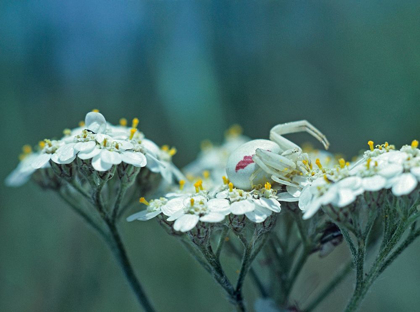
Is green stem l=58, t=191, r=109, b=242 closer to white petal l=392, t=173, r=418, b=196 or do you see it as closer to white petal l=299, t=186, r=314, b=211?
white petal l=299, t=186, r=314, b=211

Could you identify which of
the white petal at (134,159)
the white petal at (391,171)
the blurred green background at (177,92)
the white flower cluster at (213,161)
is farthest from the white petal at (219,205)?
the blurred green background at (177,92)

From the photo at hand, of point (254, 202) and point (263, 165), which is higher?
point (263, 165)

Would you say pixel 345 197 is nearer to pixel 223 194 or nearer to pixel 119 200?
pixel 223 194

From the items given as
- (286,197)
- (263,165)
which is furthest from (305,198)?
(263,165)

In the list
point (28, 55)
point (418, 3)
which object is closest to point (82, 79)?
point (28, 55)

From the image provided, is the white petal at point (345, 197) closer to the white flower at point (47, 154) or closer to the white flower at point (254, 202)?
the white flower at point (254, 202)

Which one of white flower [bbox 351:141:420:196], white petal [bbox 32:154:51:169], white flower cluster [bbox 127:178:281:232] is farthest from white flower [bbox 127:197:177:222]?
white flower [bbox 351:141:420:196]

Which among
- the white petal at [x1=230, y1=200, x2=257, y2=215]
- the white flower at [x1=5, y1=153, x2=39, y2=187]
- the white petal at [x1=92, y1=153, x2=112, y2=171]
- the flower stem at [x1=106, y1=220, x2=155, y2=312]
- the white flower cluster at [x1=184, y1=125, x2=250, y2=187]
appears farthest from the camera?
the white flower cluster at [x1=184, y1=125, x2=250, y2=187]

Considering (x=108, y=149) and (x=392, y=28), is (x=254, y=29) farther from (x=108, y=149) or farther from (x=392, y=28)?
(x=108, y=149)
